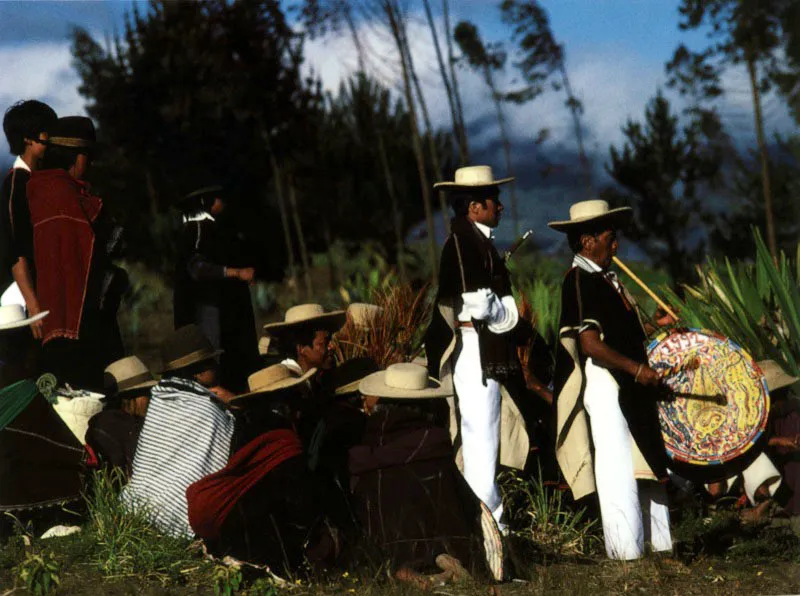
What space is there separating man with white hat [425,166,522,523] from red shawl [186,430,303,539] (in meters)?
1.06

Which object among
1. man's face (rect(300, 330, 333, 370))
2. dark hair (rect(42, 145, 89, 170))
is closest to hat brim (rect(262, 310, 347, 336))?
man's face (rect(300, 330, 333, 370))

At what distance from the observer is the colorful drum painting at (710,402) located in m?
6.49

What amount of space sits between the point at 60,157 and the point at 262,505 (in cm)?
297

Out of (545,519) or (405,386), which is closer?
(405,386)

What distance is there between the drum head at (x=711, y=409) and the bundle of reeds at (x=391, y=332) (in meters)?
2.37

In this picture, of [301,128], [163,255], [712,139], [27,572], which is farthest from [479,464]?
[712,139]

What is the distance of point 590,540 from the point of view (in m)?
6.54

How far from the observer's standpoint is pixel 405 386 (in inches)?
237

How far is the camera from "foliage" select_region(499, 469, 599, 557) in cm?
651

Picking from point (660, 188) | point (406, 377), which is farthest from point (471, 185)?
point (660, 188)

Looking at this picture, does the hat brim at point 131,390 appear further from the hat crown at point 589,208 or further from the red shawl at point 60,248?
the hat crown at point 589,208

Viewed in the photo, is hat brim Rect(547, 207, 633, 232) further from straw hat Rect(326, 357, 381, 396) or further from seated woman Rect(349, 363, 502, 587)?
straw hat Rect(326, 357, 381, 396)

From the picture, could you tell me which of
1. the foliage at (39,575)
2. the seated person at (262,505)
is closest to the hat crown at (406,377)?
the seated person at (262,505)

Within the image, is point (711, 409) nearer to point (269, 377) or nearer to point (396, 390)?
point (396, 390)
